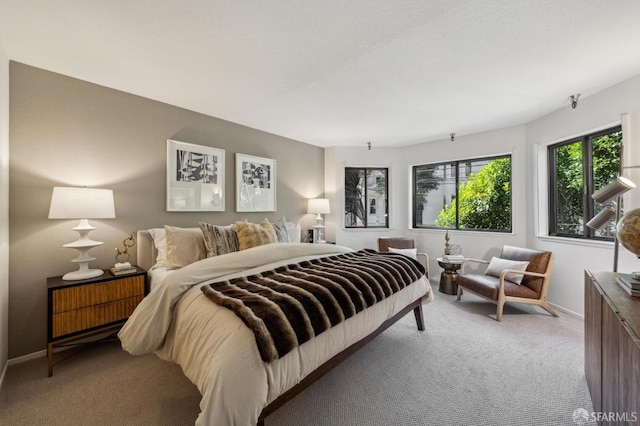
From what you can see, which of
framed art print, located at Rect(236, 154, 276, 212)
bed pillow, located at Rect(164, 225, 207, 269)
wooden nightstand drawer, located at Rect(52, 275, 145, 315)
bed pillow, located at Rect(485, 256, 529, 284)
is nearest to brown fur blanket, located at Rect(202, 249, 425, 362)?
bed pillow, located at Rect(164, 225, 207, 269)

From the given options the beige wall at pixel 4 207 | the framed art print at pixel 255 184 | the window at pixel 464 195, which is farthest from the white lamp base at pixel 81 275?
the window at pixel 464 195

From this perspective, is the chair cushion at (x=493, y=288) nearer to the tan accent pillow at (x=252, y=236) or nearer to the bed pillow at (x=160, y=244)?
the tan accent pillow at (x=252, y=236)

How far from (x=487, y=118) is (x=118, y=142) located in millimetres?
4621

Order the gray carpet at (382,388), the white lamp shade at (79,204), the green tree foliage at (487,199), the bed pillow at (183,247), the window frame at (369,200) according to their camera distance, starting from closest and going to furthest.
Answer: the gray carpet at (382,388), the white lamp shade at (79,204), the bed pillow at (183,247), the green tree foliage at (487,199), the window frame at (369,200)

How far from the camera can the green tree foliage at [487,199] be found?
4223mm

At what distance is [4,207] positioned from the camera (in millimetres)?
2037

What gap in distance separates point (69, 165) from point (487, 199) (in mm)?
5626

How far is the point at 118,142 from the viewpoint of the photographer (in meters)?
2.69

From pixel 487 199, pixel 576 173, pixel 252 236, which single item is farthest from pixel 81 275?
pixel 576 173

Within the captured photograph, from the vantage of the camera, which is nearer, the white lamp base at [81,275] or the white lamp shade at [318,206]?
the white lamp base at [81,275]

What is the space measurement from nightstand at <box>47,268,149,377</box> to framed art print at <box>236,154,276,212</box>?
5.44 feet

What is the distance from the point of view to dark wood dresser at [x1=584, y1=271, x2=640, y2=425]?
1.02 m

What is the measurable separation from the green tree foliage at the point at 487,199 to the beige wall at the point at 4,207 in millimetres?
5656

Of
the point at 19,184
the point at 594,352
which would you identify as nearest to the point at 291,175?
the point at 19,184
